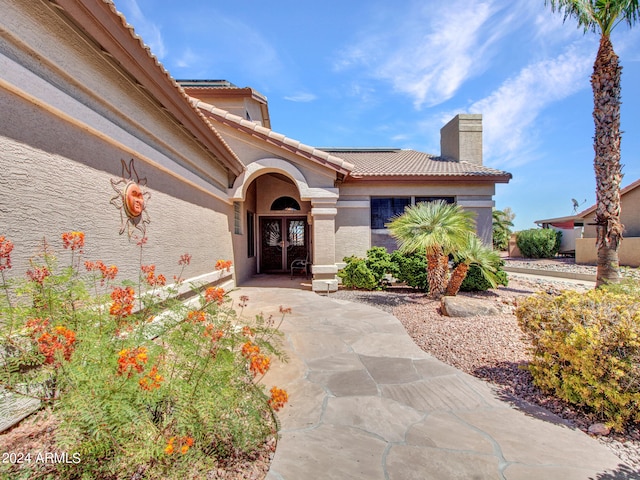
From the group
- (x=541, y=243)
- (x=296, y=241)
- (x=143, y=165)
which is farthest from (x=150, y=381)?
(x=541, y=243)

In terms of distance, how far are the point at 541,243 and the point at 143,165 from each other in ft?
90.0

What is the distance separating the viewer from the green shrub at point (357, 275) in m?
10.0

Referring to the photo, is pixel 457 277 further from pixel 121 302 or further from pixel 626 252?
pixel 626 252

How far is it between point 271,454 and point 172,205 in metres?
4.92

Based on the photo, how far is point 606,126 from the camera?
8.31 meters

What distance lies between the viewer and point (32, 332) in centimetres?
196

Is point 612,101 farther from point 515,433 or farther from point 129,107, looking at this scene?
point 129,107

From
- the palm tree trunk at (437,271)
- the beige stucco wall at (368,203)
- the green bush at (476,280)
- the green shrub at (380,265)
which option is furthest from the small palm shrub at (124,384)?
the beige stucco wall at (368,203)

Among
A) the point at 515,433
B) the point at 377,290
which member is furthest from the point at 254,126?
the point at 515,433

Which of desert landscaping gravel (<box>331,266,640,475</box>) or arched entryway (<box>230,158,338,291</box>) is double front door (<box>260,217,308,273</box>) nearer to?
arched entryway (<box>230,158,338,291</box>)

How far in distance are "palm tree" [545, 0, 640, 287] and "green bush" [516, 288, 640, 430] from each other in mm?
6307

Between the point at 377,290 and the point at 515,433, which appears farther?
the point at 377,290

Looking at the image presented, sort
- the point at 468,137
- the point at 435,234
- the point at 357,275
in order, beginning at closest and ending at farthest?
the point at 435,234, the point at 357,275, the point at 468,137

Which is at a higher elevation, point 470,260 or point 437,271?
point 470,260
